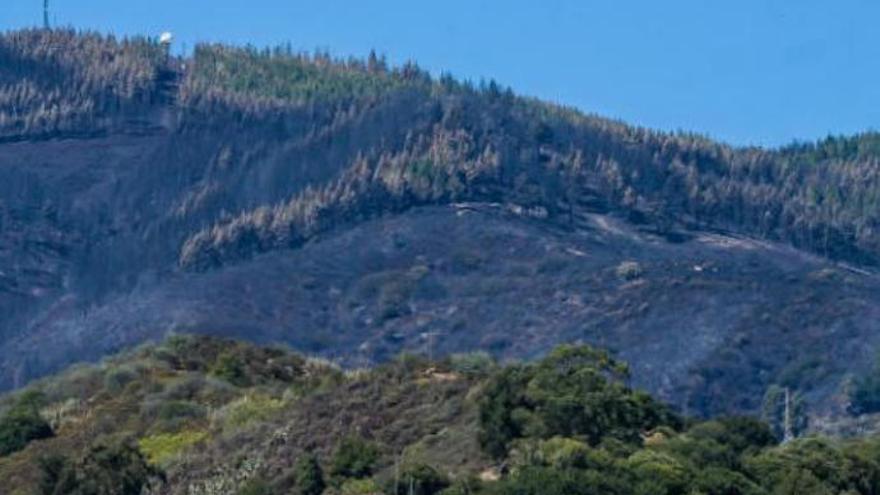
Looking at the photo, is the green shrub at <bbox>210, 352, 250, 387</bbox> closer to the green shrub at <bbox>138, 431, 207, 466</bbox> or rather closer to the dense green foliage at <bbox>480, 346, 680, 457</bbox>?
the green shrub at <bbox>138, 431, 207, 466</bbox>

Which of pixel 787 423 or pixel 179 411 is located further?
pixel 787 423

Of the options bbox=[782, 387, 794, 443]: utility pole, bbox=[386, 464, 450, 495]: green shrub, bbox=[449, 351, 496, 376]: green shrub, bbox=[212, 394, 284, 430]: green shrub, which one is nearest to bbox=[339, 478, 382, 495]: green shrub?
bbox=[386, 464, 450, 495]: green shrub

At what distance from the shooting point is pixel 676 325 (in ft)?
579

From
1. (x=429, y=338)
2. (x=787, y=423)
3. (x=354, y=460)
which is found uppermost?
(x=429, y=338)

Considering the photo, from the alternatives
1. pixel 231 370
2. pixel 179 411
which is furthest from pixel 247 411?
pixel 231 370

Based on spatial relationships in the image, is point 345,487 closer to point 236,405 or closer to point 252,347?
point 236,405

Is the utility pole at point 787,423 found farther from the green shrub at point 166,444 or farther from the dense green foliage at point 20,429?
the dense green foliage at point 20,429

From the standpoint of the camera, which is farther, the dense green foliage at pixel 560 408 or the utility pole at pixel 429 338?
the utility pole at pixel 429 338

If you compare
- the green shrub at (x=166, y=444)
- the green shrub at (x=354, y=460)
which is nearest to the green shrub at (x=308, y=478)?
the green shrub at (x=354, y=460)

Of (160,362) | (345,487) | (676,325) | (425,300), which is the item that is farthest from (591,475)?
(425,300)

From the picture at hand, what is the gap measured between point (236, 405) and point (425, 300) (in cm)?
8360

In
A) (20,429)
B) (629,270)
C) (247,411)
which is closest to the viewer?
(247,411)

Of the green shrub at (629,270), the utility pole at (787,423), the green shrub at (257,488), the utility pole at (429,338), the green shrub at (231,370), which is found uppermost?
the green shrub at (629,270)

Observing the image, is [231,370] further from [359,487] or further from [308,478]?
[359,487]
